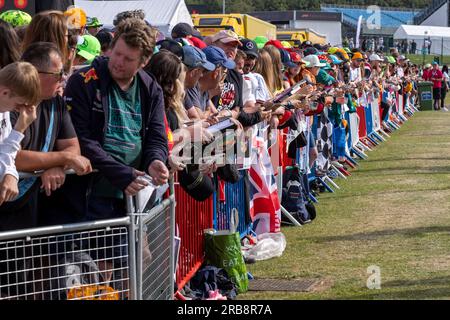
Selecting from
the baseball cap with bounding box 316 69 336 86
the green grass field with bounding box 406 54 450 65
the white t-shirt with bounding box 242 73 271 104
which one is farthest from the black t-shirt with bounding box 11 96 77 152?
the green grass field with bounding box 406 54 450 65

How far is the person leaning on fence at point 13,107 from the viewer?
4395mm

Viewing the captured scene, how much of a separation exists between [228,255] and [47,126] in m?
3.31

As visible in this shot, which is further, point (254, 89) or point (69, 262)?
point (254, 89)

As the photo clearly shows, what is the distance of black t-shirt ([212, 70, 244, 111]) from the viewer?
29.1 feet

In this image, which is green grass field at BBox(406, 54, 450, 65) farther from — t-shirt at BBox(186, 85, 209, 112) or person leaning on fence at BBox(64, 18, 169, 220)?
person leaning on fence at BBox(64, 18, 169, 220)

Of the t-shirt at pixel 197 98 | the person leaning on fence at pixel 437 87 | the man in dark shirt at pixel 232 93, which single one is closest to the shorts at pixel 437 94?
the person leaning on fence at pixel 437 87

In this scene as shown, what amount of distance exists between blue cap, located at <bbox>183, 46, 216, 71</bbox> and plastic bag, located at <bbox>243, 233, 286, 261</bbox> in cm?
246

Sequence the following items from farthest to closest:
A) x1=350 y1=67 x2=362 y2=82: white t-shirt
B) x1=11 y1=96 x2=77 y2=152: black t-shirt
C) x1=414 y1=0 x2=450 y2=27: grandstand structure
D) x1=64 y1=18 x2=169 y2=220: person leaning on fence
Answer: x1=414 y1=0 x2=450 y2=27: grandstand structure, x1=350 y1=67 x2=362 y2=82: white t-shirt, x1=64 y1=18 x2=169 y2=220: person leaning on fence, x1=11 y1=96 x2=77 y2=152: black t-shirt

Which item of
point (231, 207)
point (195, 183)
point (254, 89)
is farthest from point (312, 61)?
point (195, 183)

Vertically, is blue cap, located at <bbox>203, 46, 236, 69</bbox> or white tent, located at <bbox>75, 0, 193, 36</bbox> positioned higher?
white tent, located at <bbox>75, 0, 193, 36</bbox>

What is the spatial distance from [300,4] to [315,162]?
108596 millimetres

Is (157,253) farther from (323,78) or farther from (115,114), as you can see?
(323,78)

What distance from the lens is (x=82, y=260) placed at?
187 inches

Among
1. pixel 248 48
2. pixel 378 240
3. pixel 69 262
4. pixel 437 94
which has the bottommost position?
pixel 378 240
